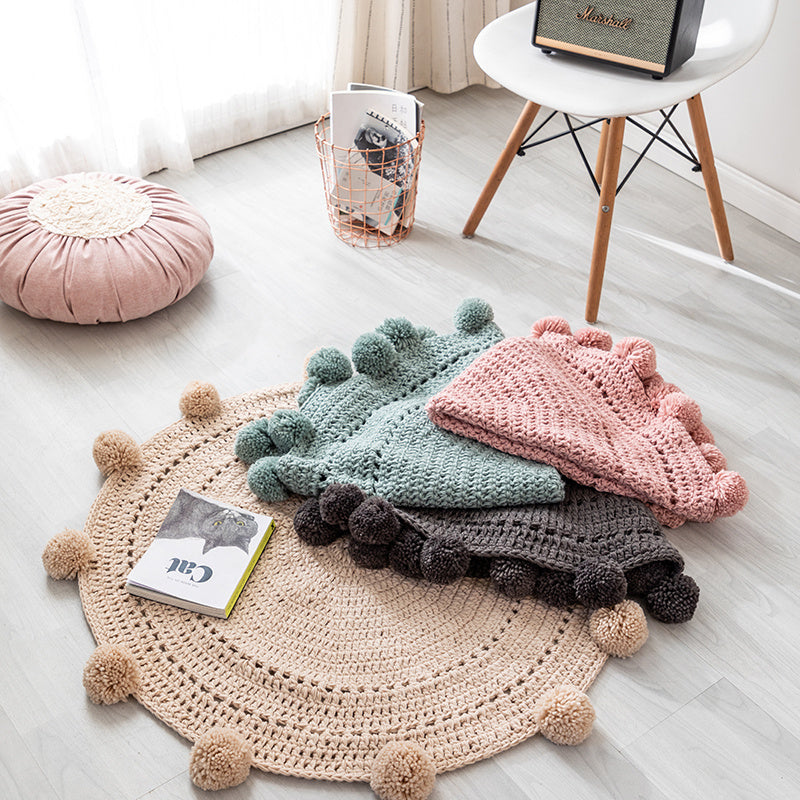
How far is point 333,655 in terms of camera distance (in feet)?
4.32

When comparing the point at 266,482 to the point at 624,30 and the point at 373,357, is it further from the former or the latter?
the point at 624,30

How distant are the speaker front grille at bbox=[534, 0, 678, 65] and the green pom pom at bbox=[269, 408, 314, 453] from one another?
0.89 meters

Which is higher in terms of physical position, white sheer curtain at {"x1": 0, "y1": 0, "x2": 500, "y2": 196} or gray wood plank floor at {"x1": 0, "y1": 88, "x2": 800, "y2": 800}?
white sheer curtain at {"x1": 0, "y1": 0, "x2": 500, "y2": 196}

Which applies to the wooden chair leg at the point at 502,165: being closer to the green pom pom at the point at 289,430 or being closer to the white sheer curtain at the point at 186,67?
the white sheer curtain at the point at 186,67

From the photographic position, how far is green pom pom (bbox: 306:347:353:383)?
1.64 meters

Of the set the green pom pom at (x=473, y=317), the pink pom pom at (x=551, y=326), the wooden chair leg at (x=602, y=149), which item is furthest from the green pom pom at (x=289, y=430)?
the wooden chair leg at (x=602, y=149)

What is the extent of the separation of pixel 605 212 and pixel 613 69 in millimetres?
269

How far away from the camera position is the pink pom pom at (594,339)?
1757mm

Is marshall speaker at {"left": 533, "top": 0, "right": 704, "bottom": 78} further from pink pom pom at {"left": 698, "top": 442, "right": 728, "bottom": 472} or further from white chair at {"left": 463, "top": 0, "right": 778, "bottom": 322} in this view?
pink pom pom at {"left": 698, "top": 442, "right": 728, "bottom": 472}

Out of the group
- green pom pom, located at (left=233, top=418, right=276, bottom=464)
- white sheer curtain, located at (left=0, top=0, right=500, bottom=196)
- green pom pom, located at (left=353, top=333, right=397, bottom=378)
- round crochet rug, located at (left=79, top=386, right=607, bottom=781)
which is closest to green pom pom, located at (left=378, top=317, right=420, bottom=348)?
green pom pom, located at (left=353, top=333, right=397, bottom=378)

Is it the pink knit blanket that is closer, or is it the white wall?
the pink knit blanket

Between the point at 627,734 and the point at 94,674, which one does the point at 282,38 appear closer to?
the point at 94,674

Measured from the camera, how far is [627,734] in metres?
1.25

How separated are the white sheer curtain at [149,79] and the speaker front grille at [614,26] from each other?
2.45ft
